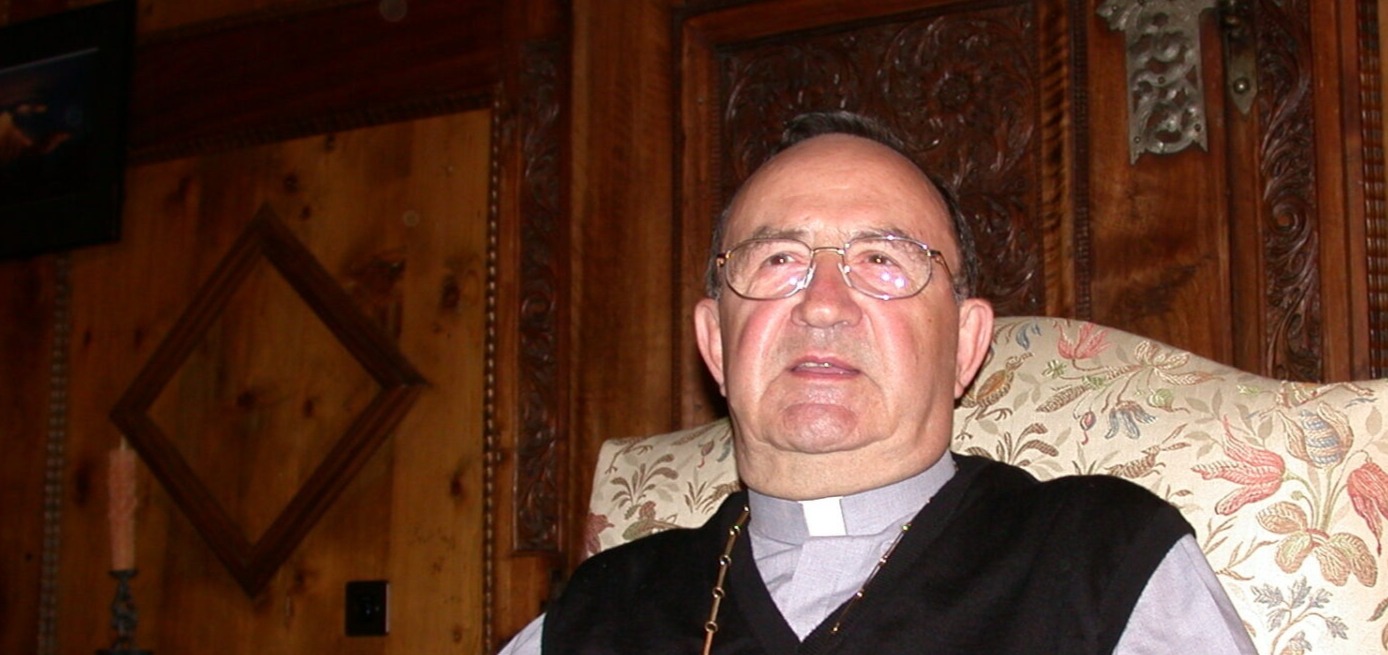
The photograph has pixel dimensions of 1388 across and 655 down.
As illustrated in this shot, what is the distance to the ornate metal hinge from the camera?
250cm

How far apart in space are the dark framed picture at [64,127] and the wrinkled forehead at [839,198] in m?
2.27

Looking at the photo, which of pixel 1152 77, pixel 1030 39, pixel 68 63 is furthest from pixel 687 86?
pixel 68 63

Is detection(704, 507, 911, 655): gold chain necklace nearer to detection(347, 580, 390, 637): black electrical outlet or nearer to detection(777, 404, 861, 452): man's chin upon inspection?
detection(777, 404, 861, 452): man's chin

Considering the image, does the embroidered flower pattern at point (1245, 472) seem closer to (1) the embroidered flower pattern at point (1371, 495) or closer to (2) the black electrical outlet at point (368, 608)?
(1) the embroidered flower pattern at point (1371, 495)

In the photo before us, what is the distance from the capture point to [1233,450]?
164cm

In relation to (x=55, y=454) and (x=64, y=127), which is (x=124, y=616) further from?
(x=64, y=127)

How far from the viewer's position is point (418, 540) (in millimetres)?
3158

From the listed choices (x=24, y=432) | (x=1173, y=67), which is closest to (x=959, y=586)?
(x=1173, y=67)

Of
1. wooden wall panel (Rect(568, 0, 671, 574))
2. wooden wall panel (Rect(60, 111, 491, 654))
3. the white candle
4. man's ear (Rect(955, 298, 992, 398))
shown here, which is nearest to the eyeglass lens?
man's ear (Rect(955, 298, 992, 398))

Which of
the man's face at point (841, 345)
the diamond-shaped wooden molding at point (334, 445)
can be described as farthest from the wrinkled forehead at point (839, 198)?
the diamond-shaped wooden molding at point (334, 445)

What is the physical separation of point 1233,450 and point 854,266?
0.46 metres

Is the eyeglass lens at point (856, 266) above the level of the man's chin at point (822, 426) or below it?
above

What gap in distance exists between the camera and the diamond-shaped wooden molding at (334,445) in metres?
3.23

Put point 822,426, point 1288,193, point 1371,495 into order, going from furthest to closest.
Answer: point 1288,193
point 822,426
point 1371,495
